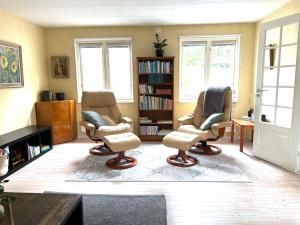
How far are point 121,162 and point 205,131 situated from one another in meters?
1.31

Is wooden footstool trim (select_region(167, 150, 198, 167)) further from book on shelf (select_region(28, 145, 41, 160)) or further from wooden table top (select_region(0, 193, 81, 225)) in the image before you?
book on shelf (select_region(28, 145, 41, 160))

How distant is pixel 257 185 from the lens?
2416 millimetres

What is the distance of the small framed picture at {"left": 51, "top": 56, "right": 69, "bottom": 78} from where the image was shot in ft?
14.1

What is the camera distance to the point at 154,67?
13.1 feet

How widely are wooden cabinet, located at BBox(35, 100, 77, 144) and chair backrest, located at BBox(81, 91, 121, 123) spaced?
485mm

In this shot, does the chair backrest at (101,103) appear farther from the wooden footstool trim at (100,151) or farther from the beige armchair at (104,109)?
the wooden footstool trim at (100,151)

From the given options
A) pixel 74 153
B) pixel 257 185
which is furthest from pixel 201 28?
pixel 74 153

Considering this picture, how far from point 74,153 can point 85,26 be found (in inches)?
96.5

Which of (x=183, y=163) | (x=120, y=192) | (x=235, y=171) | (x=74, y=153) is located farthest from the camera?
(x=74, y=153)

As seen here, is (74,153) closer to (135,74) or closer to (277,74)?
(135,74)

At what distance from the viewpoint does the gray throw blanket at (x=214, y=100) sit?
347 cm

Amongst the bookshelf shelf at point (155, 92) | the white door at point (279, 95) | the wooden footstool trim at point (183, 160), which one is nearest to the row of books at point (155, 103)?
the bookshelf shelf at point (155, 92)

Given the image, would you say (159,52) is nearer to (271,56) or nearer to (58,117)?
(271,56)

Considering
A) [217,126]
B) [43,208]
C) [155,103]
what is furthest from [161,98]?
[43,208]
